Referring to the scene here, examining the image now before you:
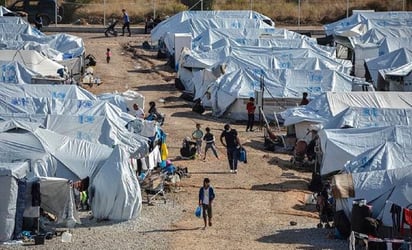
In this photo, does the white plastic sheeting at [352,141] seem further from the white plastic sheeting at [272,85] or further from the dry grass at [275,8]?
the dry grass at [275,8]

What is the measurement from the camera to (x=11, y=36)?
48.0 m

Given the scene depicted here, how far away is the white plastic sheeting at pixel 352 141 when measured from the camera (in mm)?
26859

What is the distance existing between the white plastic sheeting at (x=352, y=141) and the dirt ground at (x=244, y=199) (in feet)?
3.64

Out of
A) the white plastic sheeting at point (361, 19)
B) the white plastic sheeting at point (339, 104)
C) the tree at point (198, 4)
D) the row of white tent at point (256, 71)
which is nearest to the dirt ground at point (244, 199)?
the row of white tent at point (256, 71)

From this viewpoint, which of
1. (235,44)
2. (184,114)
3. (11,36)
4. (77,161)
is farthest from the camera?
(11,36)

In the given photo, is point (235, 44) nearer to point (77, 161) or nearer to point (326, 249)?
point (77, 161)

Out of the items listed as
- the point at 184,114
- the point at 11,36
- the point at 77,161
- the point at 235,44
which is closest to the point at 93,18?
the point at 11,36

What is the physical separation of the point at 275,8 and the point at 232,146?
36.1m

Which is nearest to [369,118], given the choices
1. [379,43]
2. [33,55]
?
[33,55]

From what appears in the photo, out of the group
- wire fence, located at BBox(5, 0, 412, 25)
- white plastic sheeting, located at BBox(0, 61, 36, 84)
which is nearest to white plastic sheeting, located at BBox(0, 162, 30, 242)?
white plastic sheeting, located at BBox(0, 61, 36, 84)

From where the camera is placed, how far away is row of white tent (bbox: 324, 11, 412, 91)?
3916 centimetres

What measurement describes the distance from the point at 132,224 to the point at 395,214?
5.72 meters

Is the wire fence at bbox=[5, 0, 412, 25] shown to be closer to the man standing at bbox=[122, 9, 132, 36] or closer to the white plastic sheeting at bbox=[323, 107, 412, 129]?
the man standing at bbox=[122, 9, 132, 36]

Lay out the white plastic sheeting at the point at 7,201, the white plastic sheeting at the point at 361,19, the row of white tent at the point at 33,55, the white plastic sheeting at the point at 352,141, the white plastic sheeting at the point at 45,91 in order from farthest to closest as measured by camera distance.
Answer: the white plastic sheeting at the point at 361,19, the row of white tent at the point at 33,55, the white plastic sheeting at the point at 45,91, the white plastic sheeting at the point at 352,141, the white plastic sheeting at the point at 7,201
